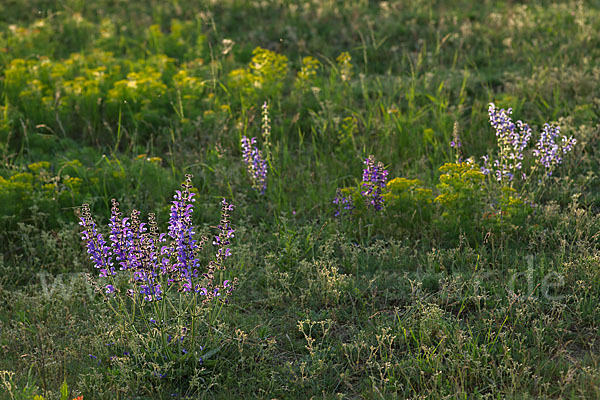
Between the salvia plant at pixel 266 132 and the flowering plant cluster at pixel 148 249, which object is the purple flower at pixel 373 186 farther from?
the flowering plant cluster at pixel 148 249

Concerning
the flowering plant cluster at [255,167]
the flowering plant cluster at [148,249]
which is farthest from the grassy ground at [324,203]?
the flowering plant cluster at [148,249]

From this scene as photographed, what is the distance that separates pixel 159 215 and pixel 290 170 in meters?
1.36

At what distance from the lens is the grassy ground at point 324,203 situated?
146 inches

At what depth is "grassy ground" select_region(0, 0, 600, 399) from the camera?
3.72 metres

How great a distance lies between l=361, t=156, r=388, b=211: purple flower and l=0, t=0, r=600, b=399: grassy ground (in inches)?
3.4

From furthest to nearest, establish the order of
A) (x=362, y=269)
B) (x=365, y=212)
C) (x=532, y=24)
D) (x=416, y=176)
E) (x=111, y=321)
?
(x=532, y=24)
(x=416, y=176)
(x=365, y=212)
(x=362, y=269)
(x=111, y=321)

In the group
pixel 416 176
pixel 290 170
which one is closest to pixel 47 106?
pixel 290 170

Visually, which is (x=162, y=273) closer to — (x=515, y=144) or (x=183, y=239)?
(x=183, y=239)

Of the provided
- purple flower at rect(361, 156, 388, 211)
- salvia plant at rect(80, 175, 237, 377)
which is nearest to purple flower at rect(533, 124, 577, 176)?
purple flower at rect(361, 156, 388, 211)

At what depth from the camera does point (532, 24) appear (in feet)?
28.5

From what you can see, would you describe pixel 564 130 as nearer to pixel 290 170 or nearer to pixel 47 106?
pixel 290 170

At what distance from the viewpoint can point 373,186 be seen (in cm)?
525

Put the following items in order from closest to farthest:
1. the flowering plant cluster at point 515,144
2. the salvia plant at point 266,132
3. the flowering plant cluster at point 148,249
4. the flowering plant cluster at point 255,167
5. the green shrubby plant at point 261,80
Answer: the flowering plant cluster at point 148,249
the flowering plant cluster at point 515,144
the flowering plant cluster at point 255,167
the salvia plant at point 266,132
the green shrubby plant at point 261,80

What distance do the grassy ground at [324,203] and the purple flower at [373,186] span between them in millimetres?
87
